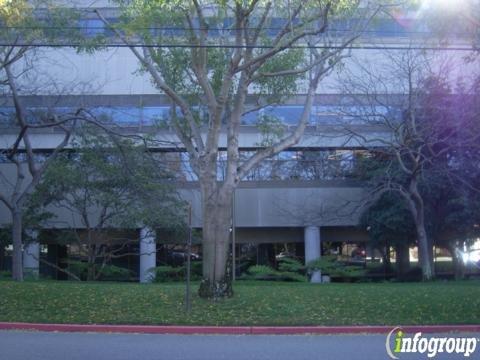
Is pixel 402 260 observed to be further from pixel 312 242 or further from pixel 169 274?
pixel 169 274

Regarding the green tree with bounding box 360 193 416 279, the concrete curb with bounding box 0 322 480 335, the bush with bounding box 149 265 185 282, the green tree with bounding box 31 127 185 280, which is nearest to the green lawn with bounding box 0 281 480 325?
the concrete curb with bounding box 0 322 480 335

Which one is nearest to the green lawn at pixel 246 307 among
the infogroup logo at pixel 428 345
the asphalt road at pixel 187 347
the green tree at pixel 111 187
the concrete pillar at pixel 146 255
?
the asphalt road at pixel 187 347

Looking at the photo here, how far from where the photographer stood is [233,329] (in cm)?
1257

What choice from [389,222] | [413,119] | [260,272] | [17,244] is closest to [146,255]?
[260,272]

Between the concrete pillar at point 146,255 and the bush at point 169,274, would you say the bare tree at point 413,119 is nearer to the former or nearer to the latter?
the bush at point 169,274

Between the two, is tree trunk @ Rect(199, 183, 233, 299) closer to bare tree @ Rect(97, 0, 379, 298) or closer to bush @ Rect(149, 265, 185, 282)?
bare tree @ Rect(97, 0, 379, 298)

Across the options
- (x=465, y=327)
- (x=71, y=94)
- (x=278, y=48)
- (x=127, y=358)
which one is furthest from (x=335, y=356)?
(x=71, y=94)

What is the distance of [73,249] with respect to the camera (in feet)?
116

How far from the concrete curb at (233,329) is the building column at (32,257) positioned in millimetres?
17048

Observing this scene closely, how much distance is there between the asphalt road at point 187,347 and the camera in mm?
9711

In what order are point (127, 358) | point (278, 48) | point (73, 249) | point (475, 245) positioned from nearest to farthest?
point (127, 358)
point (278, 48)
point (475, 245)
point (73, 249)

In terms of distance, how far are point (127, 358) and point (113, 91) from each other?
25207mm

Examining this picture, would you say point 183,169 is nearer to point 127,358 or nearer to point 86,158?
point 86,158

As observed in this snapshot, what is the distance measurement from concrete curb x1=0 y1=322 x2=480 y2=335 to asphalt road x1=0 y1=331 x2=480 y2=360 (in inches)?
13.8
